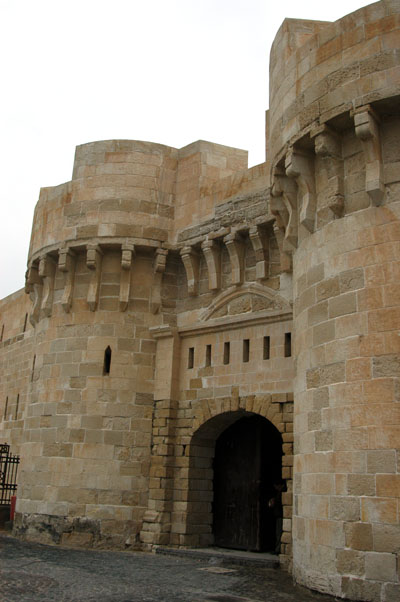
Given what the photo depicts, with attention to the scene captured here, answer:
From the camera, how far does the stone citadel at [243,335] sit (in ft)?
22.5

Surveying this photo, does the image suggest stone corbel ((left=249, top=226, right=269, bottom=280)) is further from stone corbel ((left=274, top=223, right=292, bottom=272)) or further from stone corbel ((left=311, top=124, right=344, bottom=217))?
stone corbel ((left=311, top=124, right=344, bottom=217))

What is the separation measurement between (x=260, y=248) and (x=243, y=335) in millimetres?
1518

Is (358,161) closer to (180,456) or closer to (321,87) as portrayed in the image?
(321,87)

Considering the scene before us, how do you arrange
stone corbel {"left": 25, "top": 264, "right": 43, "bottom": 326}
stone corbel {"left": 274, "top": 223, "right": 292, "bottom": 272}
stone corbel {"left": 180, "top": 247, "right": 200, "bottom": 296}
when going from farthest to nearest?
stone corbel {"left": 25, "top": 264, "right": 43, "bottom": 326}, stone corbel {"left": 180, "top": 247, "right": 200, "bottom": 296}, stone corbel {"left": 274, "top": 223, "right": 292, "bottom": 272}

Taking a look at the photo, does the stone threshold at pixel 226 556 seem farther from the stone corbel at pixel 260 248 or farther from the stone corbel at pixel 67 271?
the stone corbel at pixel 67 271

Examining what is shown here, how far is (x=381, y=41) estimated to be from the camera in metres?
7.31

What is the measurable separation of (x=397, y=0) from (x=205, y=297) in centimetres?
597

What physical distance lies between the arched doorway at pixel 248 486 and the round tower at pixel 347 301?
323 centimetres

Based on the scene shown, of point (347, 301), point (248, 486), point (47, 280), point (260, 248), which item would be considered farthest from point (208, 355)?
point (347, 301)

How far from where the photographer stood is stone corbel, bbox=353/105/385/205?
709 centimetres

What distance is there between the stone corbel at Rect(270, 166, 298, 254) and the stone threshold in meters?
4.66

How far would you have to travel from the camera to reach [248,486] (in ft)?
36.3

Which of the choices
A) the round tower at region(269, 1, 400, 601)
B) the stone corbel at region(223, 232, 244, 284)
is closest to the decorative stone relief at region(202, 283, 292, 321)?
the stone corbel at region(223, 232, 244, 284)

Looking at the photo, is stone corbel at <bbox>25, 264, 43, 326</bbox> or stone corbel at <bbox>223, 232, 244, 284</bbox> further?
stone corbel at <bbox>25, 264, 43, 326</bbox>
